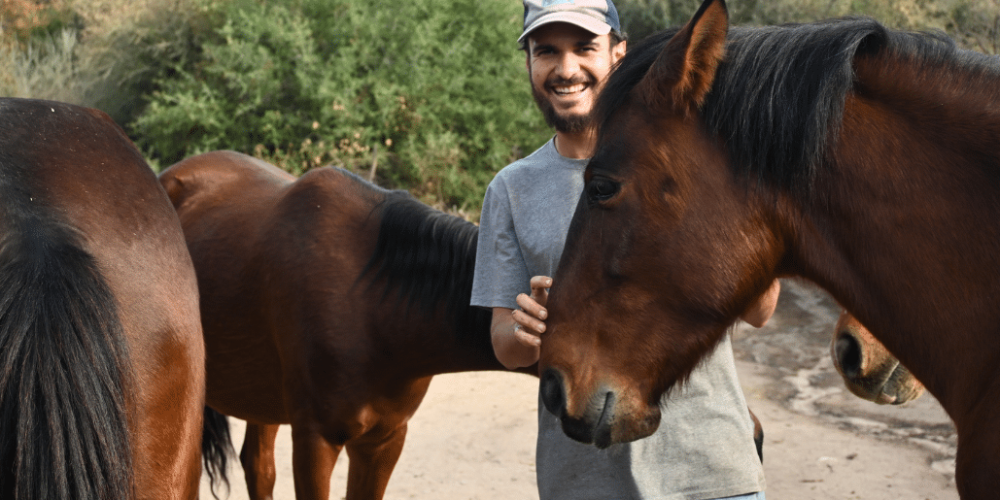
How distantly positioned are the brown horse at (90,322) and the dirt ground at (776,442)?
11.1ft

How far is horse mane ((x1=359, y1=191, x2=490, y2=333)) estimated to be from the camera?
3174 mm

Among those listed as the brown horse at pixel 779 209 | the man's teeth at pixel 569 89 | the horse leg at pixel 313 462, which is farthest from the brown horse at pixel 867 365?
the horse leg at pixel 313 462

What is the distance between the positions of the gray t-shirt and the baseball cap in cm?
34

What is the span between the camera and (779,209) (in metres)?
1.55

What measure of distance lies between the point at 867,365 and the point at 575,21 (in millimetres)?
1161

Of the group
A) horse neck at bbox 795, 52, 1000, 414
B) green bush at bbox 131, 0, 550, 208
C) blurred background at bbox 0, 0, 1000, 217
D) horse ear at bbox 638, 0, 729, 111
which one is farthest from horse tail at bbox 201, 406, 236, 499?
green bush at bbox 131, 0, 550, 208

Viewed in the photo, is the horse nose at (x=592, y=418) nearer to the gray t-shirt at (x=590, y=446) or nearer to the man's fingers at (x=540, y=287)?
the man's fingers at (x=540, y=287)

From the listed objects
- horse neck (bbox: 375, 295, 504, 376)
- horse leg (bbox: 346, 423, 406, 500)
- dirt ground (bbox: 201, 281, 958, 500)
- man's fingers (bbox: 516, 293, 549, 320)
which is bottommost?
dirt ground (bbox: 201, 281, 958, 500)

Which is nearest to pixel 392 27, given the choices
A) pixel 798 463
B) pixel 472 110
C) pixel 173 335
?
pixel 472 110

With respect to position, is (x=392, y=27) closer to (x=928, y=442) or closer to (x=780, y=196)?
(x=928, y=442)

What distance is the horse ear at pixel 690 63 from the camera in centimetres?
147

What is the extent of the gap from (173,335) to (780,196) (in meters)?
1.36

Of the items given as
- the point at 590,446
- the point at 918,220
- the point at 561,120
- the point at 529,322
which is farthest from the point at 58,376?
the point at 918,220

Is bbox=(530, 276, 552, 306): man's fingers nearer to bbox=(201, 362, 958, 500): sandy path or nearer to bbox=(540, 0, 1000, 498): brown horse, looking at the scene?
bbox=(540, 0, 1000, 498): brown horse
